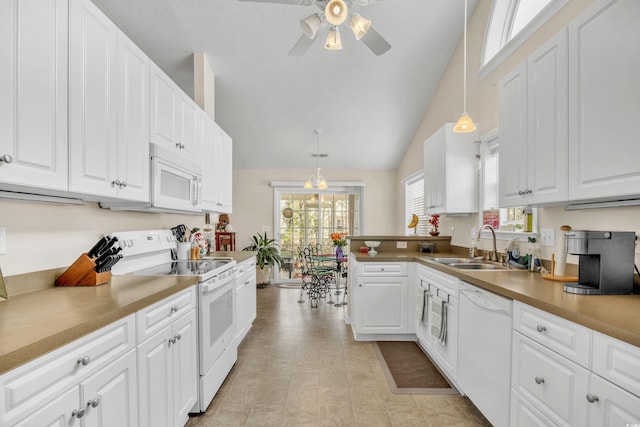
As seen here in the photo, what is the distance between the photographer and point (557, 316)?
135 centimetres

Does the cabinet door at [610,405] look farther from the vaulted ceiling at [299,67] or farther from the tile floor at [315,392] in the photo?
the vaulted ceiling at [299,67]

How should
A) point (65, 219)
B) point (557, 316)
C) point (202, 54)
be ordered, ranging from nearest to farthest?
1. point (557, 316)
2. point (65, 219)
3. point (202, 54)

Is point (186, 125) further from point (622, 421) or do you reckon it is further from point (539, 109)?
point (622, 421)

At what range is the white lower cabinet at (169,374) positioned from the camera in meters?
1.47

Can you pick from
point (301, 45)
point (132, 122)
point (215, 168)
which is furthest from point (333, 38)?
point (215, 168)

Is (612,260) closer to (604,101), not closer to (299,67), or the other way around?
(604,101)

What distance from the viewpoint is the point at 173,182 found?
244cm

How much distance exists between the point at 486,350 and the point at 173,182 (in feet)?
7.84

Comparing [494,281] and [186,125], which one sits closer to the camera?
[494,281]

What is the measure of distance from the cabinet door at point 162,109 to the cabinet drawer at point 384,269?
212 cm

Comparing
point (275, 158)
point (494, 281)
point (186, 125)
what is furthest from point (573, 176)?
point (275, 158)

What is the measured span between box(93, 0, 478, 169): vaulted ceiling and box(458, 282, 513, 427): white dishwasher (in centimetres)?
243

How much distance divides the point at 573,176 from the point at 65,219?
2743 millimetres

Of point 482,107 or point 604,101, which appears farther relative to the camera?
point 482,107
